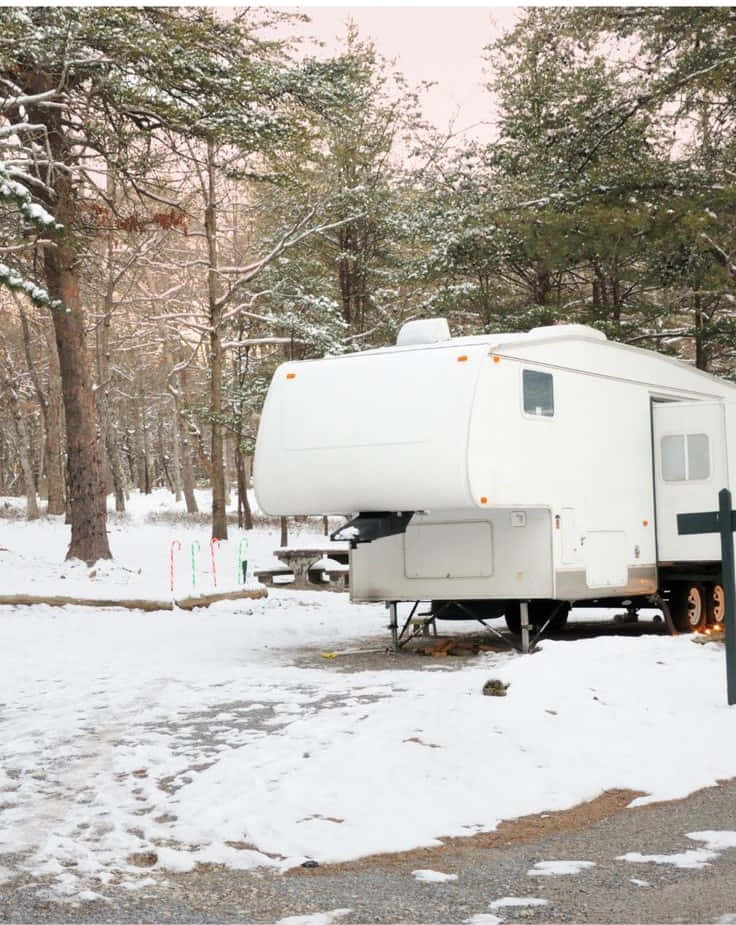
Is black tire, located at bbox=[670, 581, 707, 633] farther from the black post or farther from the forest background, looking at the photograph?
the forest background

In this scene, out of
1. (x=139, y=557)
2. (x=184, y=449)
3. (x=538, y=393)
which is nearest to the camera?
(x=538, y=393)

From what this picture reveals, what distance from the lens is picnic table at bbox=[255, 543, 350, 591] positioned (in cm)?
2211

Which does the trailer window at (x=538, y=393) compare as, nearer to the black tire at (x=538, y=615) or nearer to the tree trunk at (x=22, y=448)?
the black tire at (x=538, y=615)

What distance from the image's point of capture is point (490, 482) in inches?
452

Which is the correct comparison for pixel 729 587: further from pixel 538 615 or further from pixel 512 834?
pixel 538 615

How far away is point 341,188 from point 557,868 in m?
26.1

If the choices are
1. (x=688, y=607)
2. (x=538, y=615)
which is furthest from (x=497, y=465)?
(x=688, y=607)

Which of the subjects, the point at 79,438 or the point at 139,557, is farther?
the point at 139,557

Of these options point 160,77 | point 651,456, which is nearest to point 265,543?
point 160,77

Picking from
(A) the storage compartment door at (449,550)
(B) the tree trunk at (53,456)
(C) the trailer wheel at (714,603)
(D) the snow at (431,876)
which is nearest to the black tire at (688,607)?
(C) the trailer wheel at (714,603)

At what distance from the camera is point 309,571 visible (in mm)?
22281

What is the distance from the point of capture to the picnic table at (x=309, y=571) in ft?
72.5

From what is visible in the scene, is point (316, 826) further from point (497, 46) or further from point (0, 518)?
point (0, 518)

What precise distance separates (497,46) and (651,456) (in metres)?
17.0
